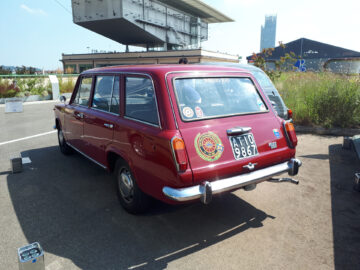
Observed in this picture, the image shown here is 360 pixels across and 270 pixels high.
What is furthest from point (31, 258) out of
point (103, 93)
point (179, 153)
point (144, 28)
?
point (144, 28)

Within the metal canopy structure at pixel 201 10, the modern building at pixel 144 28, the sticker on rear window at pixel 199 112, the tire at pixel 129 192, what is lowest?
the tire at pixel 129 192

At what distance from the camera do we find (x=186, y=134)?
9.74ft

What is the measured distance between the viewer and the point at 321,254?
115 inches

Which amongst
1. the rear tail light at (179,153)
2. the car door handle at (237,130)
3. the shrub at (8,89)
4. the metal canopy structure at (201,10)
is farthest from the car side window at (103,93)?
the metal canopy structure at (201,10)

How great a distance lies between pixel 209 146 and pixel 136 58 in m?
45.9

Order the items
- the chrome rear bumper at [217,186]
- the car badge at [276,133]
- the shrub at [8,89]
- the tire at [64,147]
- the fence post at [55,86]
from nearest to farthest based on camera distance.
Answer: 1. the chrome rear bumper at [217,186]
2. the car badge at [276,133]
3. the tire at [64,147]
4. the shrub at [8,89]
5. the fence post at [55,86]

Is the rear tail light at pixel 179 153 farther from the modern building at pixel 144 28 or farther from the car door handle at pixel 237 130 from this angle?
the modern building at pixel 144 28

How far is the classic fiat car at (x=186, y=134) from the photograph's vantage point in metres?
2.92

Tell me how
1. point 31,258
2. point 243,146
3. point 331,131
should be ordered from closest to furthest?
point 31,258 < point 243,146 < point 331,131

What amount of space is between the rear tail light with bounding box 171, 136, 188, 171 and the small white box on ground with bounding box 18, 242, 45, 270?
1.39m

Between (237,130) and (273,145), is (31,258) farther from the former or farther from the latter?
(273,145)

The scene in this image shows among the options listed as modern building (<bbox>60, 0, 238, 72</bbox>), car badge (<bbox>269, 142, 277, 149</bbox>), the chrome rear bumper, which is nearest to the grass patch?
car badge (<bbox>269, 142, 277, 149</bbox>)

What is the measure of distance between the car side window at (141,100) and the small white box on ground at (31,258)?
162 centimetres

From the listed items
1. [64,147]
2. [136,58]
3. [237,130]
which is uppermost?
[136,58]
